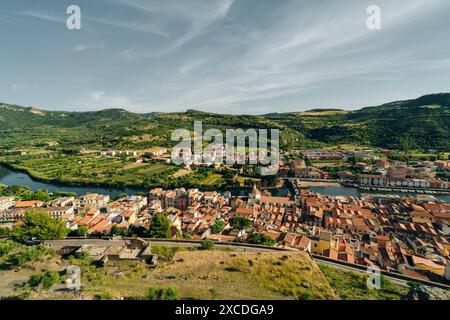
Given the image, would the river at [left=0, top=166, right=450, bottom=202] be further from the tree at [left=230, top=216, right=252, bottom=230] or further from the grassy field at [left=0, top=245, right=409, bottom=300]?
the grassy field at [left=0, top=245, right=409, bottom=300]

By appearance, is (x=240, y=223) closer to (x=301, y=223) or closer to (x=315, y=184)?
(x=301, y=223)

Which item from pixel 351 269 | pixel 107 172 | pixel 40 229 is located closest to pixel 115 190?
pixel 107 172

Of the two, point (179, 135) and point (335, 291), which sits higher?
point (179, 135)

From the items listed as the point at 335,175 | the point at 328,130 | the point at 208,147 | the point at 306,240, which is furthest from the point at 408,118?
the point at 306,240

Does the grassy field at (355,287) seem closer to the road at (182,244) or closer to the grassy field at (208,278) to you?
the grassy field at (208,278)

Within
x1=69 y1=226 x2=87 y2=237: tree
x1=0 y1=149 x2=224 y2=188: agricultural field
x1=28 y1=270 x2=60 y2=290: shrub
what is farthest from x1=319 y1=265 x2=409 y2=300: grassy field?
x1=0 y1=149 x2=224 y2=188: agricultural field

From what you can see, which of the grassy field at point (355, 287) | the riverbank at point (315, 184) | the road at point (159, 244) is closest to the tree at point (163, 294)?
the road at point (159, 244)
